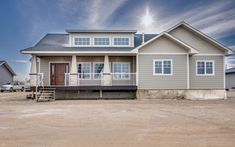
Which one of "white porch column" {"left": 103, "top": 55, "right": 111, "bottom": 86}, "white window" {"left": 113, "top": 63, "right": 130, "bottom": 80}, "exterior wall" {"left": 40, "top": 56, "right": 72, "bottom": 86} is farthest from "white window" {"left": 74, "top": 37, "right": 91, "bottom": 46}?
"white window" {"left": 113, "top": 63, "right": 130, "bottom": 80}

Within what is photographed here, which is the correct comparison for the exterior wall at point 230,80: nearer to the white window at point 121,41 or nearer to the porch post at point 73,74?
the white window at point 121,41

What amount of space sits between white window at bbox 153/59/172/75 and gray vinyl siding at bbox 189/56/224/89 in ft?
7.09

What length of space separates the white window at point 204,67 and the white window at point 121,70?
5.94 meters

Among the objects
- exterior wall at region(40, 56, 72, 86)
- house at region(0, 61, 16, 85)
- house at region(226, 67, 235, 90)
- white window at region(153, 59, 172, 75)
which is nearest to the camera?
white window at region(153, 59, 172, 75)

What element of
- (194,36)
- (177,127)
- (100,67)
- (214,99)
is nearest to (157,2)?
(194,36)

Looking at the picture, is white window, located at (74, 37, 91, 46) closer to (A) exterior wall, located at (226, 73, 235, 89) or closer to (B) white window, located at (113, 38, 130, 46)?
(B) white window, located at (113, 38, 130, 46)

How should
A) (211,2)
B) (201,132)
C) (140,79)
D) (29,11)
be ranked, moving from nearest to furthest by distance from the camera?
(201,132) → (140,79) → (211,2) → (29,11)

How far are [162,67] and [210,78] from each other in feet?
14.2

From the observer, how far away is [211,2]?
63.1 feet

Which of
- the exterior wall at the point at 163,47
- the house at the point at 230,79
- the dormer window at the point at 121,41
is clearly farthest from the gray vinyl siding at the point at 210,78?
the house at the point at 230,79

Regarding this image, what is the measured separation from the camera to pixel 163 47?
15.0 metres

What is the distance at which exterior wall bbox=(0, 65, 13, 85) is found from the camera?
34.2 m

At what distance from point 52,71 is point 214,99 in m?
13.7

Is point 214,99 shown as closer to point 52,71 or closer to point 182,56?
point 182,56
